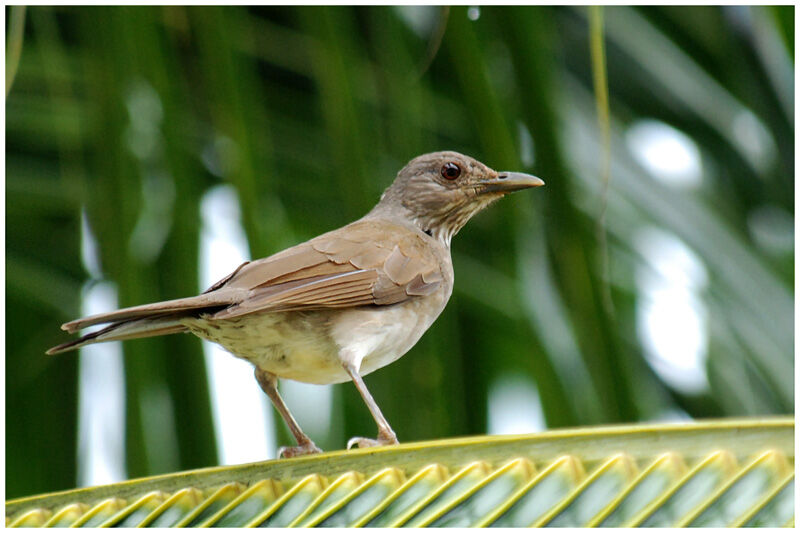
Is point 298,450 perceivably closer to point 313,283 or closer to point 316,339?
point 316,339

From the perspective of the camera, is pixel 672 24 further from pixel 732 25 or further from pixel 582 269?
pixel 582 269

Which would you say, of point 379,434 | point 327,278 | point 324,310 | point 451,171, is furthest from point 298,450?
point 451,171

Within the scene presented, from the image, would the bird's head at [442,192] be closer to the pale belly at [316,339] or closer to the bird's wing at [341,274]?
the bird's wing at [341,274]

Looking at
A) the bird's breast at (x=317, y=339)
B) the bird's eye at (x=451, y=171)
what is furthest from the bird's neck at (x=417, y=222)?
the bird's breast at (x=317, y=339)

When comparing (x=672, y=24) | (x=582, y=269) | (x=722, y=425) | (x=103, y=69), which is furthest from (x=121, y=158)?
(x=672, y=24)

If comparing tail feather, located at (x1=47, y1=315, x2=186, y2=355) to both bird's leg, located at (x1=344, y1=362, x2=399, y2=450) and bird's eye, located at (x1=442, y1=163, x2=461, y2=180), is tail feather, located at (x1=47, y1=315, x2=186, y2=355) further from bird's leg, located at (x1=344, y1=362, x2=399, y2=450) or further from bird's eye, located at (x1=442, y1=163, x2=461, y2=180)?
bird's eye, located at (x1=442, y1=163, x2=461, y2=180)

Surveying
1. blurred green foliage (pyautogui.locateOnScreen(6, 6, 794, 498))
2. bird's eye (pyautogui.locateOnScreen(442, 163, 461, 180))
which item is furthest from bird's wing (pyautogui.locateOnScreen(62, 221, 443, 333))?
bird's eye (pyautogui.locateOnScreen(442, 163, 461, 180))
